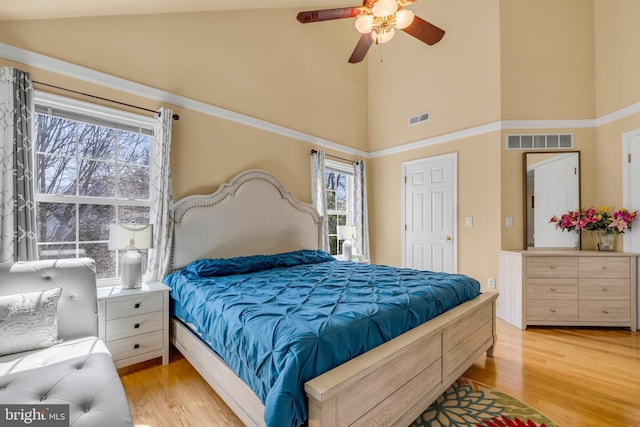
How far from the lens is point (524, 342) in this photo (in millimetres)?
2918

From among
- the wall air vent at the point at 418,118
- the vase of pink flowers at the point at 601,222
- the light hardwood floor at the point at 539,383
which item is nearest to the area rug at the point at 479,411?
the light hardwood floor at the point at 539,383

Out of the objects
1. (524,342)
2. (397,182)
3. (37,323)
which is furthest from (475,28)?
(37,323)

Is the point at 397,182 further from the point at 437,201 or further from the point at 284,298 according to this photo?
the point at 284,298

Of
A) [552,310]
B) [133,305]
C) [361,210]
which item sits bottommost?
[552,310]

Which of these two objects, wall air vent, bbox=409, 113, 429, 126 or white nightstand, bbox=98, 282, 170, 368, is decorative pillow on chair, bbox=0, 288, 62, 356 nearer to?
white nightstand, bbox=98, 282, 170, 368

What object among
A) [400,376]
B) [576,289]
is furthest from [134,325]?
[576,289]

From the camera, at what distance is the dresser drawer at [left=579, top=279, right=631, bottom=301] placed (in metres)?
3.18

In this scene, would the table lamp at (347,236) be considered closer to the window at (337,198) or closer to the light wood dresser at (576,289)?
the window at (337,198)

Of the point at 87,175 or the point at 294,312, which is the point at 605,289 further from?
the point at 87,175

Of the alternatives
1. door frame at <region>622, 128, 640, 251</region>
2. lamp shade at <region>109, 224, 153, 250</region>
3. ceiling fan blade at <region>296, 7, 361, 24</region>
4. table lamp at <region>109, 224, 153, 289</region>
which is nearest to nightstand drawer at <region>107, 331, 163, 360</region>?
table lamp at <region>109, 224, 153, 289</region>

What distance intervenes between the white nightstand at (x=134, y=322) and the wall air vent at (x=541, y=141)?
4.27m

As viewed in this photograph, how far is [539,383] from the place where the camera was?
7.10 feet

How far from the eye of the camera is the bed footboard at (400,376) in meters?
1.18

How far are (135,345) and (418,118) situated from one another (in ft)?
14.8
